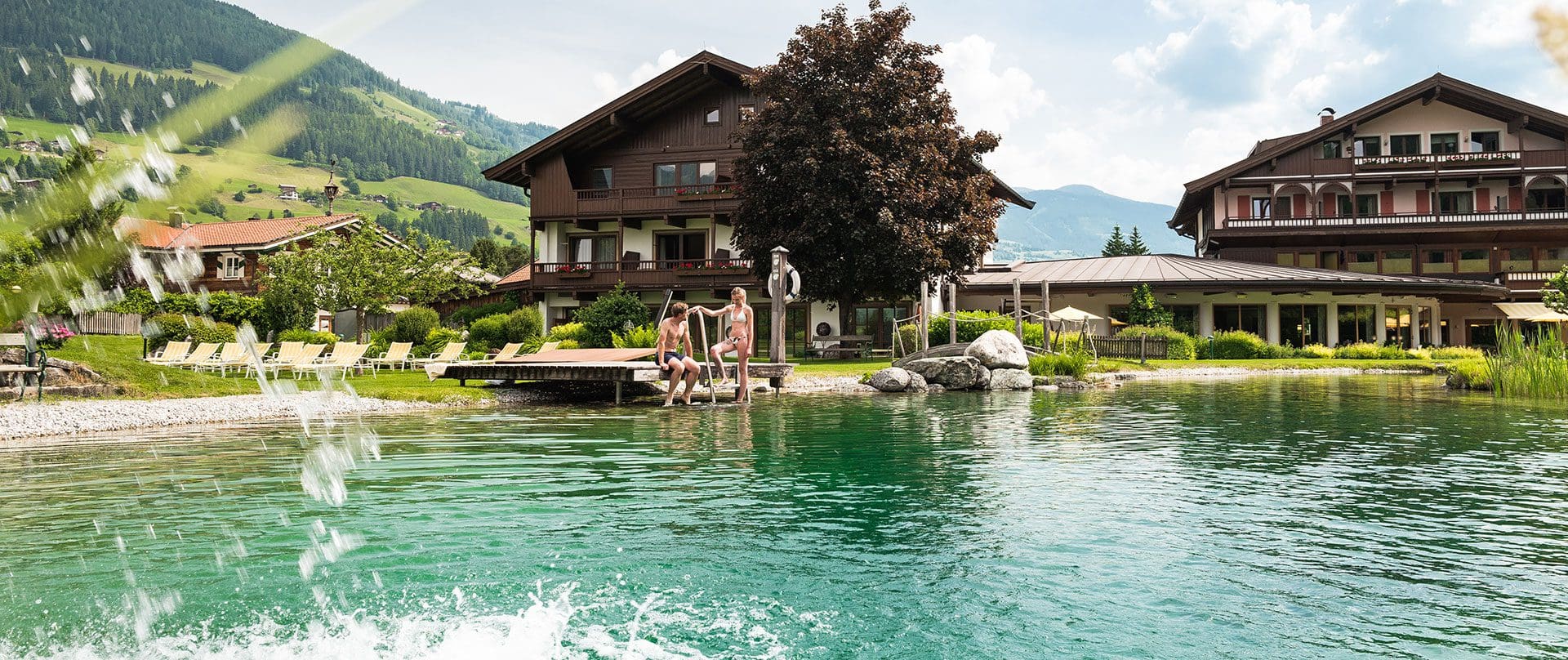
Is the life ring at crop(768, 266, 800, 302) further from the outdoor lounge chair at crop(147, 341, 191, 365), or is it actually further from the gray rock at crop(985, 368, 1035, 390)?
the outdoor lounge chair at crop(147, 341, 191, 365)

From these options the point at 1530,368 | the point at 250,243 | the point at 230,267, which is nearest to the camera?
the point at 1530,368

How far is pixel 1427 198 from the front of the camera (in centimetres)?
5094

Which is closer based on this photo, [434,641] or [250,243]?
[434,641]

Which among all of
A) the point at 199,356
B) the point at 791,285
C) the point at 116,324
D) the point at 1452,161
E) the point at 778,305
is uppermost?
the point at 1452,161

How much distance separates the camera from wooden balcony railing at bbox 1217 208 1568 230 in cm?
4900

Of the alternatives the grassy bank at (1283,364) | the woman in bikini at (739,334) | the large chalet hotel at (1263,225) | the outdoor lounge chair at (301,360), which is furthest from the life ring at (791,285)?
the grassy bank at (1283,364)

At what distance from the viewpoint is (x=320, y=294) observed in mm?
42688

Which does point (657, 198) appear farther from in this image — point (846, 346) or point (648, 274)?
point (846, 346)

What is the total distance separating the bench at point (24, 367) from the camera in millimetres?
16891

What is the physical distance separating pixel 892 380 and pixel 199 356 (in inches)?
677

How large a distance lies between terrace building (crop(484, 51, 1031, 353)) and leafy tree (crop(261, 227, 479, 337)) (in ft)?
16.6

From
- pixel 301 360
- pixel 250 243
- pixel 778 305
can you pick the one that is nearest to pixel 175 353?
pixel 301 360

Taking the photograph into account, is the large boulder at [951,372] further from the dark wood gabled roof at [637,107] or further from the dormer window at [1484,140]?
the dormer window at [1484,140]

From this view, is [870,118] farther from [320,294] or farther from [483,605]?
[483,605]
